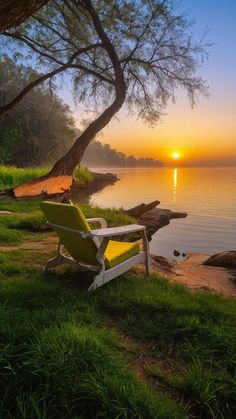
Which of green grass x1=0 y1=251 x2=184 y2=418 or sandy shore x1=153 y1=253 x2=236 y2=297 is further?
sandy shore x1=153 y1=253 x2=236 y2=297

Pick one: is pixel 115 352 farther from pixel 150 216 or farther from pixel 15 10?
pixel 150 216

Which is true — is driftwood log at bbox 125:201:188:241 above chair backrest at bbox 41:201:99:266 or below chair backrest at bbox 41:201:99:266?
below

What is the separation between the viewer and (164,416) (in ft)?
7.74

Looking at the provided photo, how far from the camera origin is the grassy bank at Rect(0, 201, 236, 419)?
247 centimetres

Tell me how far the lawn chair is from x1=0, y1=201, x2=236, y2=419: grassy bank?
0.27 meters

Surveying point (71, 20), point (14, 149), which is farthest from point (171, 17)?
point (14, 149)

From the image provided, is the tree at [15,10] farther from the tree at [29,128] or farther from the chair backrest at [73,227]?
the tree at [29,128]

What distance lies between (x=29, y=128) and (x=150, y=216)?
2397 cm

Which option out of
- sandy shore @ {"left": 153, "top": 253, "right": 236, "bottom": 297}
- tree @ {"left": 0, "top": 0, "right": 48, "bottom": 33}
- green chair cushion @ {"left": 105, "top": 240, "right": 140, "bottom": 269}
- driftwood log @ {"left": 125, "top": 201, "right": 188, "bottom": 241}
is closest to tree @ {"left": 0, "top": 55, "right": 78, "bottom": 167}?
driftwood log @ {"left": 125, "top": 201, "right": 188, "bottom": 241}

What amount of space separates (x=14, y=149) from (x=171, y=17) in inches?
975

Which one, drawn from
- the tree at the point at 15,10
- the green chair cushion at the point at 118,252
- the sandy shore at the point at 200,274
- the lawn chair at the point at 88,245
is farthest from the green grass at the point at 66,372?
the tree at the point at 15,10

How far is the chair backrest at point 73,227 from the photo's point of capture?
441 cm

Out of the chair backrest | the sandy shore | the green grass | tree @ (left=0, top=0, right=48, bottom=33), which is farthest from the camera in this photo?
the sandy shore

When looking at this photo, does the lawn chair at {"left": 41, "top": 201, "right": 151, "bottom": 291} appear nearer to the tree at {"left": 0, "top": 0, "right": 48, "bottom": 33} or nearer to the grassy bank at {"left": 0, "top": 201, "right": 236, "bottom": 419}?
the grassy bank at {"left": 0, "top": 201, "right": 236, "bottom": 419}
